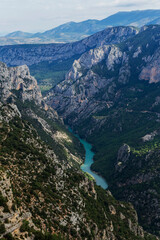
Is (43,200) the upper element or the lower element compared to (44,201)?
upper

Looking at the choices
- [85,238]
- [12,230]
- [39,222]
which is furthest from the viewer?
[85,238]

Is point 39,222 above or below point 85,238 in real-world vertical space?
above

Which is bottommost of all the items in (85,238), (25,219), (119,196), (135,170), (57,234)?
(119,196)

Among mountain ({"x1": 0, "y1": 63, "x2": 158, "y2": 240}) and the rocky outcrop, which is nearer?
mountain ({"x1": 0, "y1": 63, "x2": 158, "y2": 240})

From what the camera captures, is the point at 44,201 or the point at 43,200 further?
the point at 43,200

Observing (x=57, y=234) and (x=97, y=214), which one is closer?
(x=57, y=234)

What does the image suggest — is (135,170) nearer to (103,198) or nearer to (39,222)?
(103,198)

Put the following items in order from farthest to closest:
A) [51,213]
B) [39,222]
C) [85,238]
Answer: [85,238], [51,213], [39,222]

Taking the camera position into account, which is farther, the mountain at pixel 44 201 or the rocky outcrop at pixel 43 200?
the rocky outcrop at pixel 43 200

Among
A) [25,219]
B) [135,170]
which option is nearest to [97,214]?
[25,219]
